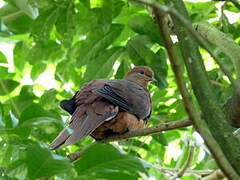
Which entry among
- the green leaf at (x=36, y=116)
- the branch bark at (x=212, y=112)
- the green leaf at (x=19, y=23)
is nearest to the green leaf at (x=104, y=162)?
the green leaf at (x=36, y=116)

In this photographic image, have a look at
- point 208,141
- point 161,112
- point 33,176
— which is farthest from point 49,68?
point 208,141

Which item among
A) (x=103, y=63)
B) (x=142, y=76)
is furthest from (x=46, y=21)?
(x=142, y=76)

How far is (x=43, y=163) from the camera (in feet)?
6.64

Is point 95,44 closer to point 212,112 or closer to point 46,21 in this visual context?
point 46,21

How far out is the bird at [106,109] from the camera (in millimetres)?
3988

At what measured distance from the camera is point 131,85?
4695mm

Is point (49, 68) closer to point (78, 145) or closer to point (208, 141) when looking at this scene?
point (78, 145)

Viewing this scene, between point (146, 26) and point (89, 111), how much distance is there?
817 millimetres

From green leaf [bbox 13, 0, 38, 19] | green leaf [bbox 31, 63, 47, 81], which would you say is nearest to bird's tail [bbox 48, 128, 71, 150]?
green leaf [bbox 13, 0, 38, 19]

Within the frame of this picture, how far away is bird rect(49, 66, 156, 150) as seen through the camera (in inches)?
157

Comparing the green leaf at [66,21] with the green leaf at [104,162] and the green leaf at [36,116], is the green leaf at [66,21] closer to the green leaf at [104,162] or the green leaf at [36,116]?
the green leaf at [36,116]

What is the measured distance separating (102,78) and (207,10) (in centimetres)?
101

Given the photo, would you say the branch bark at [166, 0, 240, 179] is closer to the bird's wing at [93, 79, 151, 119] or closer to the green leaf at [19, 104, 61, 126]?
the green leaf at [19, 104, 61, 126]

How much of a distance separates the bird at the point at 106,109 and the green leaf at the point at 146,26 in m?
0.63
